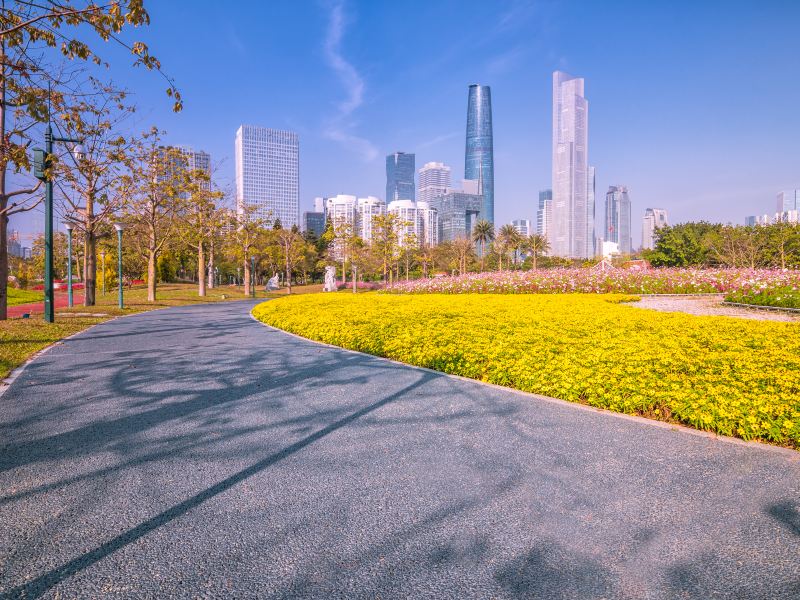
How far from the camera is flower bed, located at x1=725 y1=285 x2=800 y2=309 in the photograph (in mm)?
10158

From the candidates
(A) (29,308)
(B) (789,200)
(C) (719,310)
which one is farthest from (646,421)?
(B) (789,200)

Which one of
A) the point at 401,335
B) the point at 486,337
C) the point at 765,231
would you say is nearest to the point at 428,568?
the point at 486,337

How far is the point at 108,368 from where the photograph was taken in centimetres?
610

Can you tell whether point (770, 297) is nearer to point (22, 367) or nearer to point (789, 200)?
point (22, 367)

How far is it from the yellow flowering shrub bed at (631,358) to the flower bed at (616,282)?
8.59 meters

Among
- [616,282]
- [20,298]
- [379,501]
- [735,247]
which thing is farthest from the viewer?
[735,247]

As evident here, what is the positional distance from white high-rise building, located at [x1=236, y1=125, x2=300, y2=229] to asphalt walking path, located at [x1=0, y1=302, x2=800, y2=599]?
505ft

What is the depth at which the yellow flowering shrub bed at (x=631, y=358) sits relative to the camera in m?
3.62

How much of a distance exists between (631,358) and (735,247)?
112 feet

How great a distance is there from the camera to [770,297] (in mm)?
10531

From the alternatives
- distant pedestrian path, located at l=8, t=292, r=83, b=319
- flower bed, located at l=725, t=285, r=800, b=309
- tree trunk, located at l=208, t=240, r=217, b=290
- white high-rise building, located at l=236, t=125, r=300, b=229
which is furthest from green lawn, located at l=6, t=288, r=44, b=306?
white high-rise building, located at l=236, t=125, r=300, b=229

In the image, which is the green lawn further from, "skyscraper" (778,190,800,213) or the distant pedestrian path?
"skyscraper" (778,190,800,213)

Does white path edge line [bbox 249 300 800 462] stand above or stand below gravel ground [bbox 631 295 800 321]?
below

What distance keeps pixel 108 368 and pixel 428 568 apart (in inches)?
224
